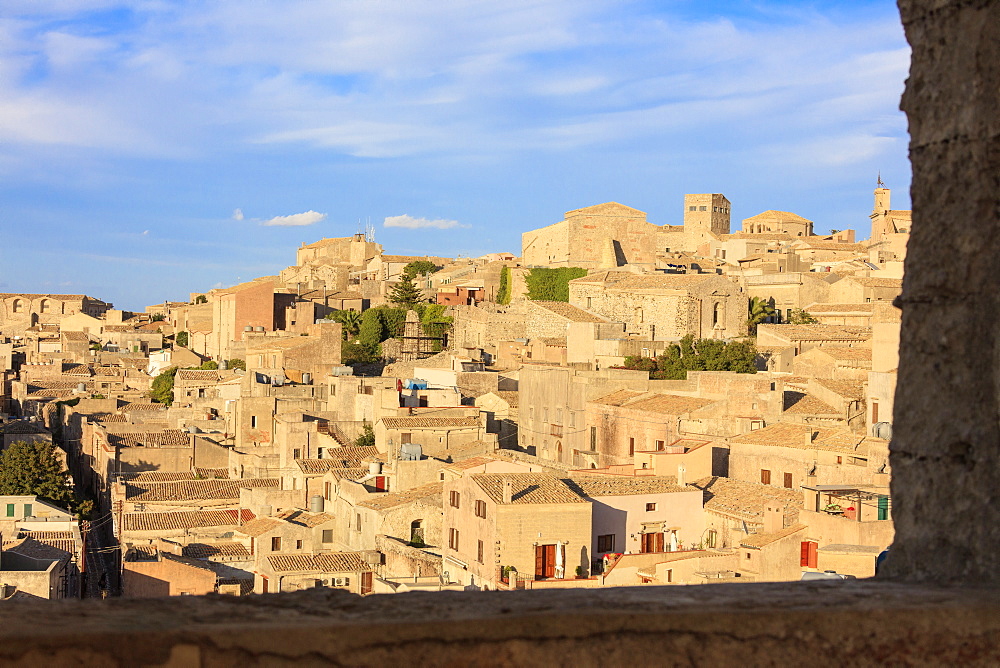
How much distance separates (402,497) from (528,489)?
3.92 metres

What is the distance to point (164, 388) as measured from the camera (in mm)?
44781

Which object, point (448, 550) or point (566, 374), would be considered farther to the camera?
point (566, 374)

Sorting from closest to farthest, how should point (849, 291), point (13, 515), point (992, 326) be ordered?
point (992, 326), point (13, 515), point (849, 291)

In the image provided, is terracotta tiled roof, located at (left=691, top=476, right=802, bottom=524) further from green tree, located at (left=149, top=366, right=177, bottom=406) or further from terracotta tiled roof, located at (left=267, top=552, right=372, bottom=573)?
green tree, located at (left=149, top=366, right=177, bottom=406)

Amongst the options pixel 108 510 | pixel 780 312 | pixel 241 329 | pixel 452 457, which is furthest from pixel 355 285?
pixel 452 457

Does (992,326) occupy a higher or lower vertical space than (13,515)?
higher

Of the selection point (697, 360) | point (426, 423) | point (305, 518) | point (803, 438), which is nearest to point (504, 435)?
point (426, 423)

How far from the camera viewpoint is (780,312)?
40.0 meters

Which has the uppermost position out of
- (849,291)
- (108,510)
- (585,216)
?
(585,216)

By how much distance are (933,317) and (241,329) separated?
47.3 meters

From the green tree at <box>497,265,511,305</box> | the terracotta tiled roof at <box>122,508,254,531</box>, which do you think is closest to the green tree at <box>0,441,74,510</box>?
the terracotta tiled roof at <box>122,508,254,531</box>

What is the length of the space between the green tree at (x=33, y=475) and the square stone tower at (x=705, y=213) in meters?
36.7

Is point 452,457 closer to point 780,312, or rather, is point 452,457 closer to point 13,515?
point 13,515

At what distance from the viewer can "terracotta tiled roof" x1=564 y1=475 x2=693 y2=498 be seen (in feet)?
65.5
